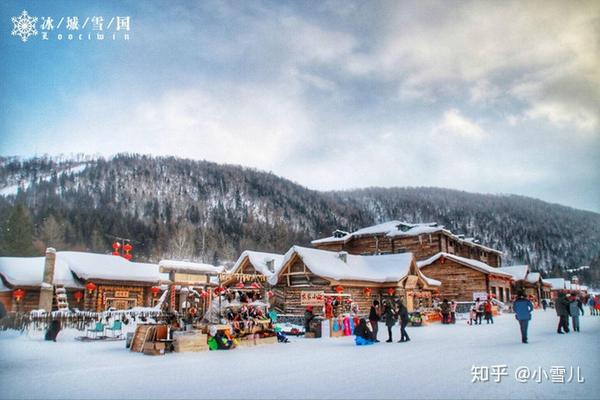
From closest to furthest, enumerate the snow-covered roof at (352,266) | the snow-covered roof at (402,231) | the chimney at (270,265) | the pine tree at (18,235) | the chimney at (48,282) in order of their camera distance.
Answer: the chimney at (48,282), the snow-covered roof at (352,266), the chimney at (270,265), the snow-covered roof at (402,231), the pine tree at (18,235)

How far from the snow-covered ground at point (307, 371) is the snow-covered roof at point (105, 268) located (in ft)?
58.8

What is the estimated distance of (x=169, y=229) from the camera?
315 feet

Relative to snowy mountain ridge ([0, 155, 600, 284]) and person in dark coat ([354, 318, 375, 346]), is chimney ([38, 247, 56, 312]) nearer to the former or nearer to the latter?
person in dark coat ([354, 318, 375, 346])

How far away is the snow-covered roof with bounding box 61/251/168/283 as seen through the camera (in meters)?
32.5

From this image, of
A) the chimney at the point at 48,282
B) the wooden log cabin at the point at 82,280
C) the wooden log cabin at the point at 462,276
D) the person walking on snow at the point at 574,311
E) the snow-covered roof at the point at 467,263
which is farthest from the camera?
the wooden log cabin at the point at 462,276

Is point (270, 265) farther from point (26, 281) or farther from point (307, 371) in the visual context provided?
point (307, 371)

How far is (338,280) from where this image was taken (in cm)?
2892

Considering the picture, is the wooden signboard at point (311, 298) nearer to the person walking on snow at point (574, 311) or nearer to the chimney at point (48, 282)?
the person walking on snow at point (574, 311)

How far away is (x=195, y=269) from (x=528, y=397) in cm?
1612

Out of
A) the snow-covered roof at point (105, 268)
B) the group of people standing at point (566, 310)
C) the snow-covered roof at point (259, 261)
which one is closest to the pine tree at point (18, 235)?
the snow-covered roof at point (105, 268)

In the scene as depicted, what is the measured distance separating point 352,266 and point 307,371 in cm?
2314

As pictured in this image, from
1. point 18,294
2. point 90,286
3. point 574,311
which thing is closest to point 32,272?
point 18,294

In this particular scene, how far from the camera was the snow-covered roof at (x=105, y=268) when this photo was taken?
107ft

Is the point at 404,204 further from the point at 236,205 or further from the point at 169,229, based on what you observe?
the point at 169,229
